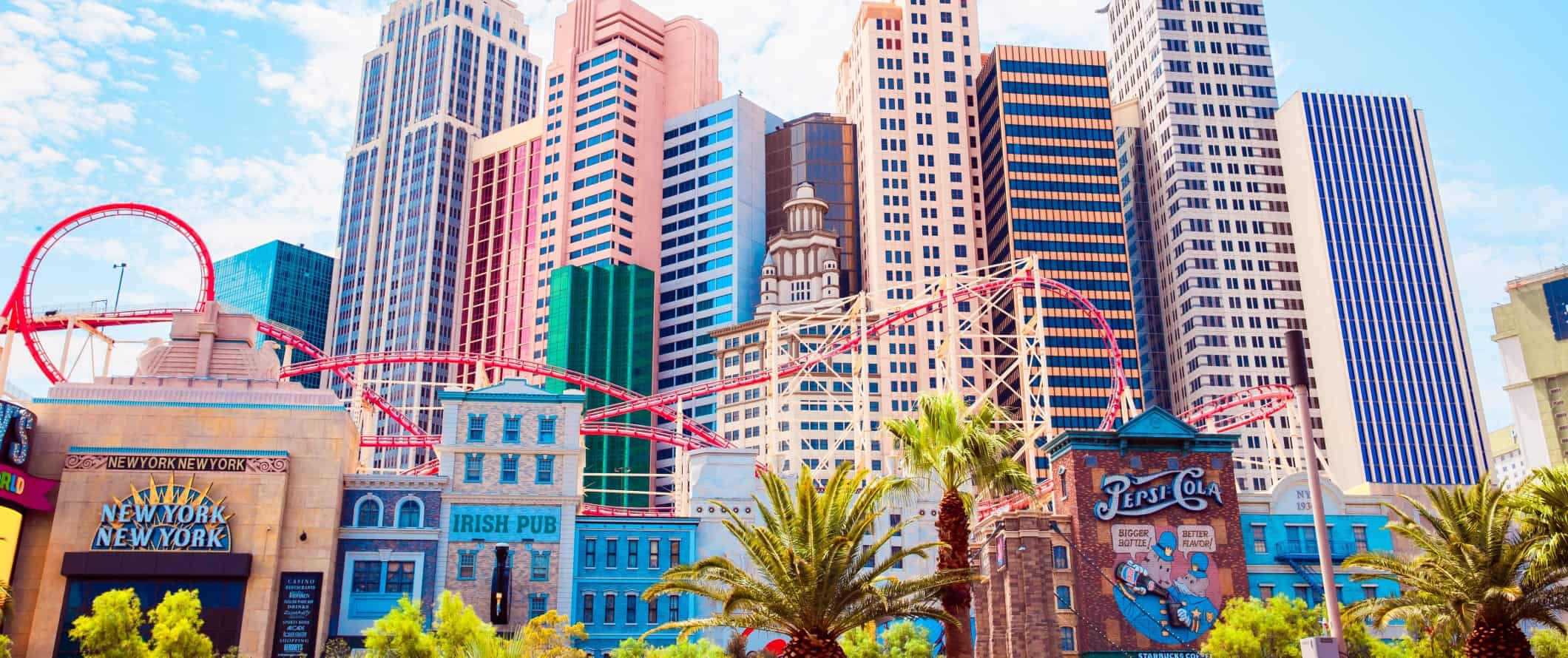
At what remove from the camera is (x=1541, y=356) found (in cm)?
18662

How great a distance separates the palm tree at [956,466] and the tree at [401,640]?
19.8m

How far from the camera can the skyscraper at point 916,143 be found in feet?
552

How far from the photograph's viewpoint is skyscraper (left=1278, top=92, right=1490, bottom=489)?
15550 centimetres

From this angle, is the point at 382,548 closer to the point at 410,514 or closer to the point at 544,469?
the point at 410,514

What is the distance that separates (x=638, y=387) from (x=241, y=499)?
102 metres

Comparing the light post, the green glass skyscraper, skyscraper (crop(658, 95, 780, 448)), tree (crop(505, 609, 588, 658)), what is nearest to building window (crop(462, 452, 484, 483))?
tree (crop(505, 609, 588, 658))

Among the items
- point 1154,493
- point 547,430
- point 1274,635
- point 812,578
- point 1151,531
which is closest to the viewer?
point 812,578

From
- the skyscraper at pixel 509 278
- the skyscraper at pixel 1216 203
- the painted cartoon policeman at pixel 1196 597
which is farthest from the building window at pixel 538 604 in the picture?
the skyscraper at pixel 509 278

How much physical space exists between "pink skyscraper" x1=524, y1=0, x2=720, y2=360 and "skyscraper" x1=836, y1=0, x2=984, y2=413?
3066cm

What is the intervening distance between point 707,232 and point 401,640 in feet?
452

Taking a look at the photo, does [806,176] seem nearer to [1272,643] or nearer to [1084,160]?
[1084,160]

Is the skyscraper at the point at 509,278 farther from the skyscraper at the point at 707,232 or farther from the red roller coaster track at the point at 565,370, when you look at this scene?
the red roller coaster track at the point at 565,370

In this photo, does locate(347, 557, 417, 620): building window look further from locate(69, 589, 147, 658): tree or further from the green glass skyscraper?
the green glass skyscraper

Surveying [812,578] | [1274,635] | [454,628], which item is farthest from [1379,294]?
[812,578]
